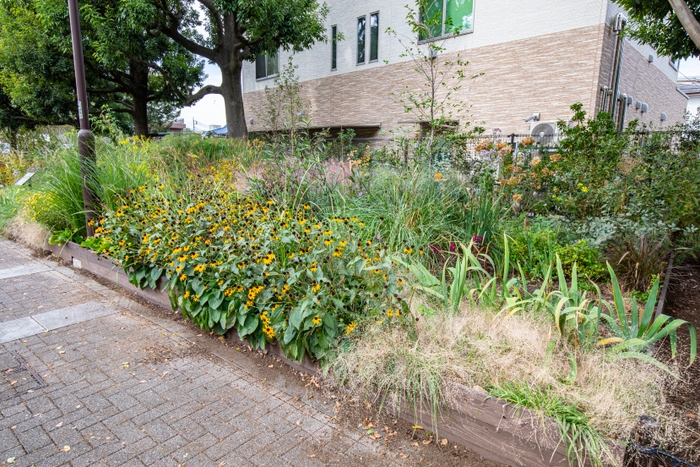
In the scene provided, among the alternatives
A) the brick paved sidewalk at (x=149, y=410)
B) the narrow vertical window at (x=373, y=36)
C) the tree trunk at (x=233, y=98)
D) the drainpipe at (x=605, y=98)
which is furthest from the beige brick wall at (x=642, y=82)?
the tree trunk at (x=233, y=98)

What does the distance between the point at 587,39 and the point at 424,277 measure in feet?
38.5

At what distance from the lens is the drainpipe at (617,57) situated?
37.7 feet

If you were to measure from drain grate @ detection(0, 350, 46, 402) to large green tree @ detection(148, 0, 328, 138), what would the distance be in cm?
1067

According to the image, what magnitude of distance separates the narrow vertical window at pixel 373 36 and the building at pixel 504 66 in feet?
0.13

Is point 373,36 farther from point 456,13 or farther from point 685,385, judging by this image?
point 685,385

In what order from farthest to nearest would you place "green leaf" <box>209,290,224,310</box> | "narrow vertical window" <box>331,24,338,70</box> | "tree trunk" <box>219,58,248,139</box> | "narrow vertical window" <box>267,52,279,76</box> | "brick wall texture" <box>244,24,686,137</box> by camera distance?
"narrow vertical window" <box>267,52,279,76</box>, "narrow vertical window" <box>331,24,338,70</box>, "tree trunk" <box>219,58,248,139</box>, "brick wall texture" <box>244,24,686,137</box>, "green leaf" <box>209,290,224,310</box>

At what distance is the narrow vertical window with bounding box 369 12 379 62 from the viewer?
16609 millimetres

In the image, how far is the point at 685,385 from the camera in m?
2.62

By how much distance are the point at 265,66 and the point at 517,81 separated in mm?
13302

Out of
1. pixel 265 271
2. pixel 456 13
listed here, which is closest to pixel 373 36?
pixel 456 13

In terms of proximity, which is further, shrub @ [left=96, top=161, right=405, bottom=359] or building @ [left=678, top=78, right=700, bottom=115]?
building @ [left=678, top=78, right=700, bottom=115]

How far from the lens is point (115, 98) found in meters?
21.0

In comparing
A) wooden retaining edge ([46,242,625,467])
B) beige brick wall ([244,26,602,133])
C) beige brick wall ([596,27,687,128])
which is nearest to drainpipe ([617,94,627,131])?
beige brick wall ([596,27,687,128])

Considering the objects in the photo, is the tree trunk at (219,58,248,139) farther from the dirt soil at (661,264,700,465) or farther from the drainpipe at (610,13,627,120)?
the dirt soil at (661,264,700,465)
